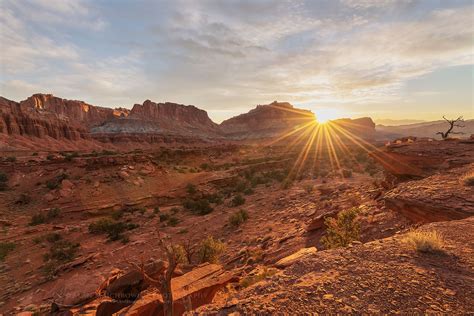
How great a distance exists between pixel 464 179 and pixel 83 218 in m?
18.6

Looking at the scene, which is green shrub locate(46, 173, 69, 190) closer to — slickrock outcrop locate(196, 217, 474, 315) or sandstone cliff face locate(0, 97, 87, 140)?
slickrock outcrop locate(196, 217, 474, 315)

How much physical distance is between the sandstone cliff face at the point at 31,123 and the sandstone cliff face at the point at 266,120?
220 ft

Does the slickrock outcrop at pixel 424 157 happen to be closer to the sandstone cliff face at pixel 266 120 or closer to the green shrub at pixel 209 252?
the green shrub at pixel 209 252

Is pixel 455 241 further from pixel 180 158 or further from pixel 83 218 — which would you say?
pixel 180 158

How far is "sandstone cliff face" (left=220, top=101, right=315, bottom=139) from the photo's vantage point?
11344cm

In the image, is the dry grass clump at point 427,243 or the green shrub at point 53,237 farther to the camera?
the green shrub at point 53,237

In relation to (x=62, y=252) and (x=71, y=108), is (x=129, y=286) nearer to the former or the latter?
(x=62, y=252)

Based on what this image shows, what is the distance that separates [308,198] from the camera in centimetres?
1591

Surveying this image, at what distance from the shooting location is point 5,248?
11.0 meters

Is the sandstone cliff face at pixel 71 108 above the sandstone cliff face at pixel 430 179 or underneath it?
above

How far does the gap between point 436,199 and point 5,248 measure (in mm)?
16827

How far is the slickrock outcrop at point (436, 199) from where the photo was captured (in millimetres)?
5605

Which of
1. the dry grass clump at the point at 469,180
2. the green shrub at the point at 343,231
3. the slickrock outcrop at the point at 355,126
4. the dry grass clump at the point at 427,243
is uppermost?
the slickrock outcrop at the point at 355,126

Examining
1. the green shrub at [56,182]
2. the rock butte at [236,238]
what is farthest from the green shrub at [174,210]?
the green shrub at [56,182]
